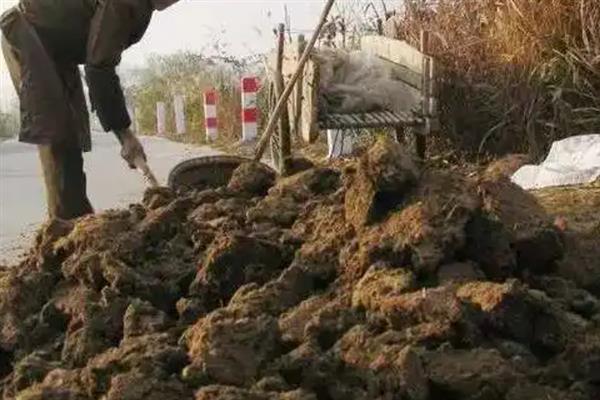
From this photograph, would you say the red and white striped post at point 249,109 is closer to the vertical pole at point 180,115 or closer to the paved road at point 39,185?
the paved road at point 39,185

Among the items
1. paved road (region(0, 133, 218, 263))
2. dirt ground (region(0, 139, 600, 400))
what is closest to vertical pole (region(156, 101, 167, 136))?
paved road (region(0, 133, 218, 263))

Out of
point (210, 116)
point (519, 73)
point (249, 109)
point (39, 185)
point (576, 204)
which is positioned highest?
point (519, 73)

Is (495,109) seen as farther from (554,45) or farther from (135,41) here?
(135,41)

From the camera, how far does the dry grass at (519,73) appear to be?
7477 millimetres

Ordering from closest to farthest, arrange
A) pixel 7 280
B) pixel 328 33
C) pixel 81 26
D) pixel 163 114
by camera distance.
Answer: pixel 7 280
pixel 81 26
pixel 328 33
pixel 163 114

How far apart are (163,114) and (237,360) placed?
79.1ft

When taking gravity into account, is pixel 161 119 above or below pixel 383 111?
below

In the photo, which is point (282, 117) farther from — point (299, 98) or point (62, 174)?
point (62, 174)

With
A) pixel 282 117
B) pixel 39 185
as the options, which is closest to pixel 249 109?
pixel 39 185

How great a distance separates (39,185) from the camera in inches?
494

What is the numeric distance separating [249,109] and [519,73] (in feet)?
25.3

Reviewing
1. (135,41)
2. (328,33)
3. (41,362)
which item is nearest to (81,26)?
(135,41)

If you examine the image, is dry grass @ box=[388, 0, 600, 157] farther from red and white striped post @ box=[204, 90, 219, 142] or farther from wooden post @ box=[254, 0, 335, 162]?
red and white striped post @ box=[204, 90, 219, 142]

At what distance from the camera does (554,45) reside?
306 inches
